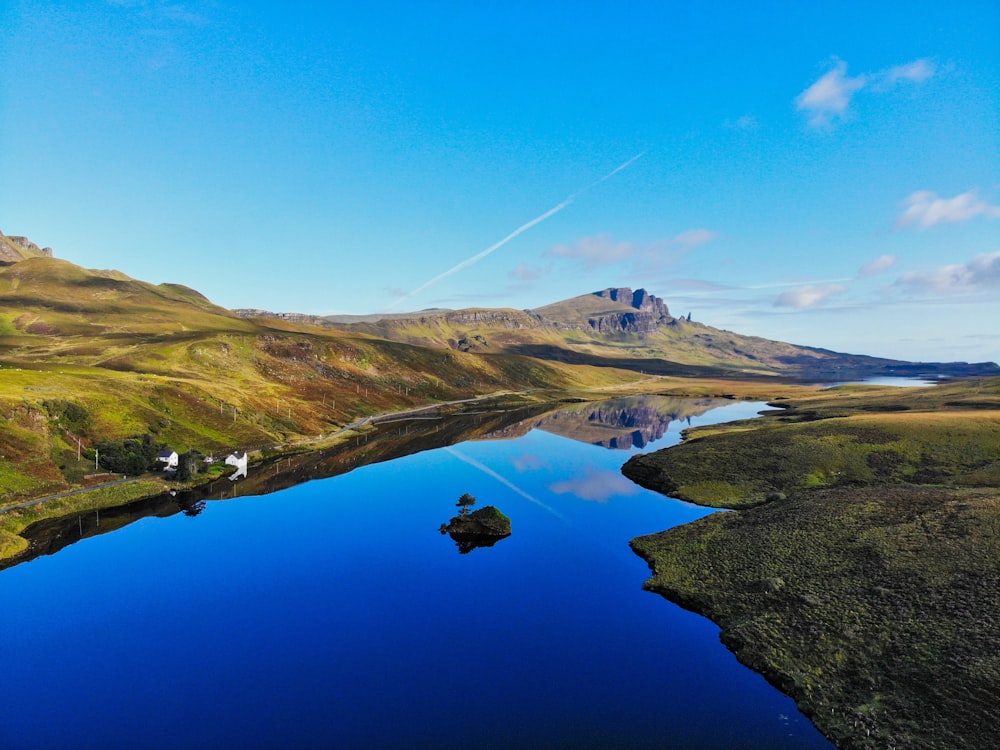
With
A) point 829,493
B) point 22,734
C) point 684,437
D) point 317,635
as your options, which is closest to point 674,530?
point 829,493

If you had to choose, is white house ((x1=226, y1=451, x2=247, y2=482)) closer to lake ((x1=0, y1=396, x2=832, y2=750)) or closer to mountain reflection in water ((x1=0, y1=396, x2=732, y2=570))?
mountain reflection in water ((x1=0, y1=396, x2=732, y2=570))

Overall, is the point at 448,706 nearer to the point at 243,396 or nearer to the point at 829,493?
the point at 829,493

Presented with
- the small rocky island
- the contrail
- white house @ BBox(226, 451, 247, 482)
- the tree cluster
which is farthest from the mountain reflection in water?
the small rocky island

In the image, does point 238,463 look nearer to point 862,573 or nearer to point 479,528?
point 479,528

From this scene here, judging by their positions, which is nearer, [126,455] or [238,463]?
[126,455]

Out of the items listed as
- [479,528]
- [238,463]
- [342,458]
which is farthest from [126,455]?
[479,528]

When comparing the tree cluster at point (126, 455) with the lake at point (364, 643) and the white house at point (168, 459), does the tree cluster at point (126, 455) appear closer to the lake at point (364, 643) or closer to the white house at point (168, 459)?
the white house at point (168, 459)

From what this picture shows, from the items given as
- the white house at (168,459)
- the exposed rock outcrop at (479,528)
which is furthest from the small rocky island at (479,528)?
the white house at (168,459)
